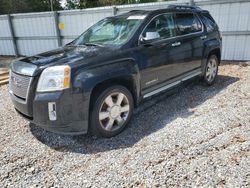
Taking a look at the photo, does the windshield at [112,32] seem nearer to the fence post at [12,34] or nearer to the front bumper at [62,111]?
the front bumper at [62,111]

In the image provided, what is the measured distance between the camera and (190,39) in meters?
4.82

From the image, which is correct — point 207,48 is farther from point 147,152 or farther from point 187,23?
point 147,152

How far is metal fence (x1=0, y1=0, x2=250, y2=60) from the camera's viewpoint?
25.7ft

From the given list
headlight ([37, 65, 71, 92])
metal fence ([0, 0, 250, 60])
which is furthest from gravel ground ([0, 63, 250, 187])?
metal fence ([0, 0, 250, 60])

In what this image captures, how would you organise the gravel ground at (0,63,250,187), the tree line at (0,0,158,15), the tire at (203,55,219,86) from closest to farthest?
the gravel ground at (0,63,250,187) < the tire at (203,55,219,86) < the tree line at (0,0,158,15)

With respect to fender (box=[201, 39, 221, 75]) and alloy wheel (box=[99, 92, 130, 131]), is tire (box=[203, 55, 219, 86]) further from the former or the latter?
alloy wheel (box=[99, 92, 130, 131])

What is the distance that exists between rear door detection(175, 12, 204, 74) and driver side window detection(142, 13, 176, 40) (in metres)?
0.20

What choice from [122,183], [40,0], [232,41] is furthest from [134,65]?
[40,0]

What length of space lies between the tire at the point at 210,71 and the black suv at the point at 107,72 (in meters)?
0.68

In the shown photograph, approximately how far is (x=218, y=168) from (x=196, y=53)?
2.94 m

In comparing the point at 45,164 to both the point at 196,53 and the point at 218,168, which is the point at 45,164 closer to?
the point at 218,168

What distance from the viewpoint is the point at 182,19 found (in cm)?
486

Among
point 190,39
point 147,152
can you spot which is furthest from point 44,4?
Result: point 147,152

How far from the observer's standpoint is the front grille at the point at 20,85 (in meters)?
3.13
